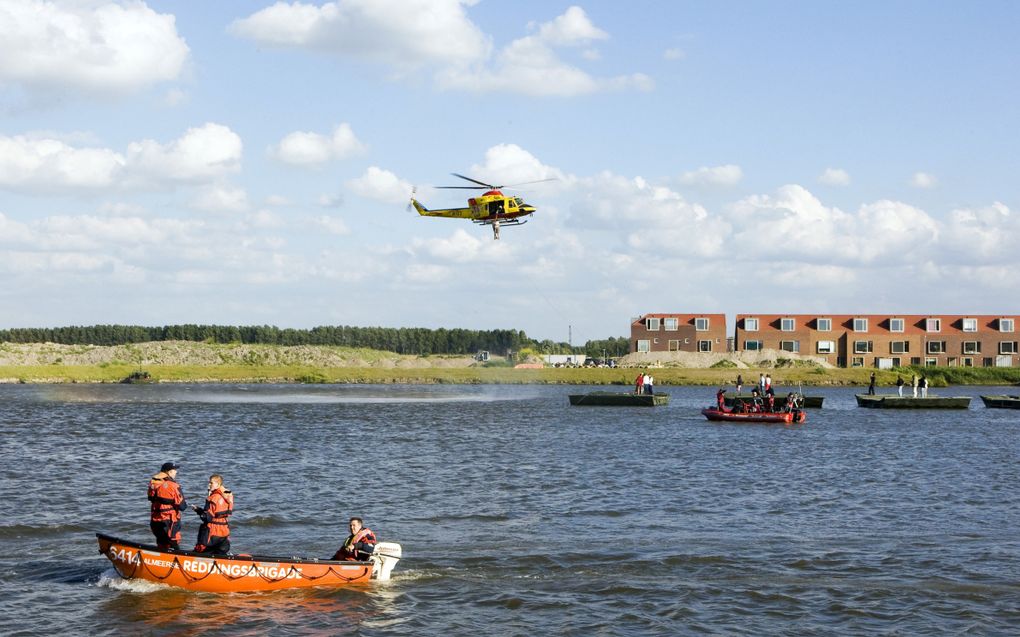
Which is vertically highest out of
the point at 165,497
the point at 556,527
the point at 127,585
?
the point at 165,497

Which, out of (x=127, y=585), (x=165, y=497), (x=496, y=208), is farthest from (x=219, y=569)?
(x=496, y=208)

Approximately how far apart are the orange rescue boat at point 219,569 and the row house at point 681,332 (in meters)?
132

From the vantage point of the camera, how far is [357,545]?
21.8 meters

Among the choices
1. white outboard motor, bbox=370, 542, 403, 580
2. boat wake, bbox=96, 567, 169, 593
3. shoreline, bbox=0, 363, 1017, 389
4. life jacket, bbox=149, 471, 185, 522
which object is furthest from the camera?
shoreline, bbox=0, 363, 1017, 389

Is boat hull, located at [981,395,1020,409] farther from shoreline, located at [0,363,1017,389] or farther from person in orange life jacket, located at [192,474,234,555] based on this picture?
person in orange life jacket, located at [192,474,234,555]

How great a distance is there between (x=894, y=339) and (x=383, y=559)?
443ft

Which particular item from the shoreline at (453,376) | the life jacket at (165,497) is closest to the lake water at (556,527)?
the life jacket at (165,497)

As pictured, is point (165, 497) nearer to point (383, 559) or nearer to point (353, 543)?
point (353, 543)

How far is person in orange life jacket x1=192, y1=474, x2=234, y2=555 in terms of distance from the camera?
20812 millimetres

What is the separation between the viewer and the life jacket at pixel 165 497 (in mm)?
20922

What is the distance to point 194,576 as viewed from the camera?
21.1m

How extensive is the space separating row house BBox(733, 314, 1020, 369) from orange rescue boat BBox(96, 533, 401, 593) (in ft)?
434

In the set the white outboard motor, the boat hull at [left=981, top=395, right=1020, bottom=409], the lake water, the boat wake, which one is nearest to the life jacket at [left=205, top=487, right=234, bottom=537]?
the lake water

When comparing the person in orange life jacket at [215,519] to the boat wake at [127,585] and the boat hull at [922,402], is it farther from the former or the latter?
the boat hull at [922,402]
